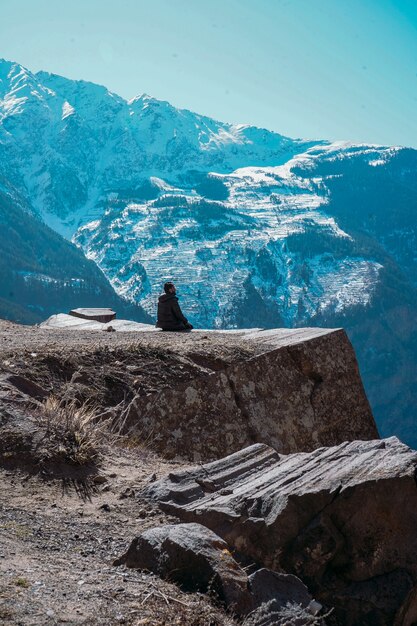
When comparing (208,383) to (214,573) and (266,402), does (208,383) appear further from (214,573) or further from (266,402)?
(214,573)

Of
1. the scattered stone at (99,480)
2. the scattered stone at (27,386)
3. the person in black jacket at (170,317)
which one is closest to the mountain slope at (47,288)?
the person in black jacket at (170,317)

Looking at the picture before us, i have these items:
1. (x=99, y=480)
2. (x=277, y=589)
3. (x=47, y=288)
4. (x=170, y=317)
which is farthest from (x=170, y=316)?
(x=47, y=288)

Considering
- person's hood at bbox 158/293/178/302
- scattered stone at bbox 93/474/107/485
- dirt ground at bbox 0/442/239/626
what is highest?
person's hood at bbox 158/293/178/302

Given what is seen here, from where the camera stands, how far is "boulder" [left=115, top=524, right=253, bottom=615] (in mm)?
4105

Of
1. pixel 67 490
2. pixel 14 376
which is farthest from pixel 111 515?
pixel 14 376

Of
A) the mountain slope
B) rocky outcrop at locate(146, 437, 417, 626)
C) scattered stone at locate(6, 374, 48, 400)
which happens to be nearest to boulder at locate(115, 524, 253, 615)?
rocky outcrop at locate(146, 437, 417, 626)

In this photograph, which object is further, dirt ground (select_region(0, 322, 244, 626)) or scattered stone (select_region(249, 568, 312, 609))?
scattered stone (select_region(249, 568, 312, 609))

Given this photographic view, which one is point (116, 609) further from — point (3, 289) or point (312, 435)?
point (3, 289)

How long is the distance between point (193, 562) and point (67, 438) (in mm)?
2263

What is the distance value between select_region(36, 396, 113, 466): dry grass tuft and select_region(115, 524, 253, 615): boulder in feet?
5.65

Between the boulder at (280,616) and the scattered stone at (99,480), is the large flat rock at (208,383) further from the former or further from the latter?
the boulder at (280,616)

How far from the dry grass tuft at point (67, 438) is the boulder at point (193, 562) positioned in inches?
67.8

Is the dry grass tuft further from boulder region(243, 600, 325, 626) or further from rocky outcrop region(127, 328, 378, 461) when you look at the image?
boulder region(243, 600, 325, 626)

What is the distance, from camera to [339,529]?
5113mm
